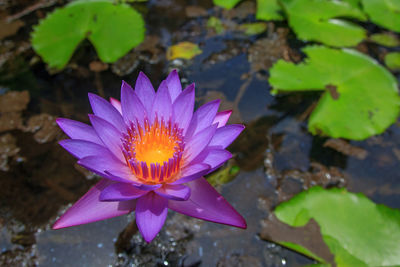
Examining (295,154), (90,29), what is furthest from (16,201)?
(295,154)

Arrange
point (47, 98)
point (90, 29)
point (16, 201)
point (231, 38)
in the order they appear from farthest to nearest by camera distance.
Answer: point (231, 38) → point (90, 29) → point (47, 98) → point (16, 201)

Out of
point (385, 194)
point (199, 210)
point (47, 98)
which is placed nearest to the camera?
point (199, 210)

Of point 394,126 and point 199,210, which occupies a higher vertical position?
point 199,210

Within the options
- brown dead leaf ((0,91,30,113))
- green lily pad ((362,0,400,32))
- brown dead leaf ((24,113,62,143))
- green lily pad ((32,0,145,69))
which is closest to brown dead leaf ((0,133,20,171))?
brown dead leaf ((24,113,62,143))

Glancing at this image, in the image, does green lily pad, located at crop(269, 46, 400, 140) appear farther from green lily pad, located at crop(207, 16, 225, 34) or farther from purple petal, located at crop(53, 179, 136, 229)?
purple petal, located at crop(53, 179, 136, 229)

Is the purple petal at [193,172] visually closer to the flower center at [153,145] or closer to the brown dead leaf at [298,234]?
the flower center at [153,145]

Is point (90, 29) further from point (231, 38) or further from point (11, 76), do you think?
point (231, 38)

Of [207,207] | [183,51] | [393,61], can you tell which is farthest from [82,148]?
[393,61]
